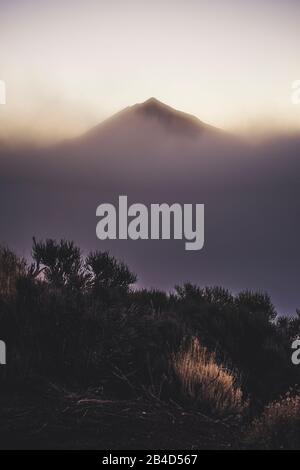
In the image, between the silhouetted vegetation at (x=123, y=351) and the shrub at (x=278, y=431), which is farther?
the silhouetted vegetation at (x=123, y=351)

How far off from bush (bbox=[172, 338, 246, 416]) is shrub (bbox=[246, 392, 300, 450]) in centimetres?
125

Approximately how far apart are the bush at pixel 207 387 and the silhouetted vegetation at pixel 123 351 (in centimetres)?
2

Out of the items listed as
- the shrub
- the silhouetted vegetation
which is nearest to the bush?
the silhouetted vegetation

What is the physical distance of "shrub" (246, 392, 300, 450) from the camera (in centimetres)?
897

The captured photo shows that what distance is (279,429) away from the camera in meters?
9.13

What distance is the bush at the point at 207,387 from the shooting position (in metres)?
10.7

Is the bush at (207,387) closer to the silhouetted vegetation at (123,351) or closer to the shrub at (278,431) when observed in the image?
the silhouetted vegetation at (123,351)

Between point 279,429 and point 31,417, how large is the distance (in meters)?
3.18

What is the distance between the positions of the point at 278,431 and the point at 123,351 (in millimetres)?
3294

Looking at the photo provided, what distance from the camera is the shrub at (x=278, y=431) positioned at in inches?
353

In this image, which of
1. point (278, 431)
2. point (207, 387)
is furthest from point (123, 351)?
point (278, 431)

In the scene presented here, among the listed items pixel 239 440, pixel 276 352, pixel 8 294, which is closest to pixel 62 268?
pixel 8 294

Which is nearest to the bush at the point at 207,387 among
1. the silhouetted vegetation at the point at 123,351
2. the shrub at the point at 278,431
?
the silhouetted vegetation at the point at 123,351

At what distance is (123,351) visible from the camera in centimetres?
1168
